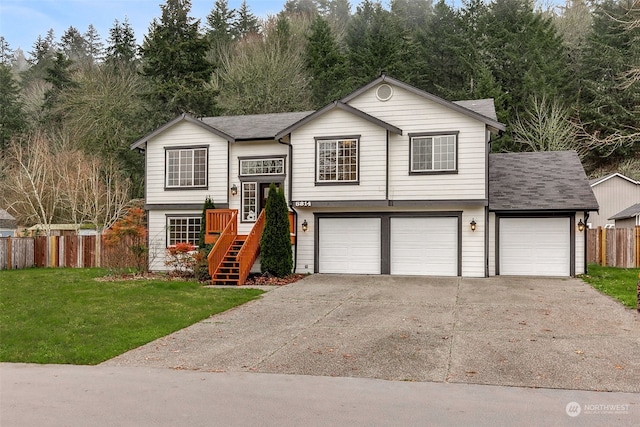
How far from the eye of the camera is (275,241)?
658 inches

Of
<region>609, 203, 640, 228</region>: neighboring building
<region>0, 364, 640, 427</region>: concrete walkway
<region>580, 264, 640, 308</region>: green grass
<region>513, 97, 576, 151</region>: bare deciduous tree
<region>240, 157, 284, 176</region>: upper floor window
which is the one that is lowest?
<region>0, 364, 640, 427</region>: concrete walkway

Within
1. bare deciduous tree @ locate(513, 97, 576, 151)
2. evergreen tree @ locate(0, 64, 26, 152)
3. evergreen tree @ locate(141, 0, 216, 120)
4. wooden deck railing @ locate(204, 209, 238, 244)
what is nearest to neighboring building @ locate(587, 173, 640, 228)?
bare deciduous tree @ locate(513, 97, 576, 151)

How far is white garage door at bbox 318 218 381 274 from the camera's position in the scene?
700 inches

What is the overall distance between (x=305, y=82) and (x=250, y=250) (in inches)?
803

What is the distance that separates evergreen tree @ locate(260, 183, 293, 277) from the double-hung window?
3.76 metres

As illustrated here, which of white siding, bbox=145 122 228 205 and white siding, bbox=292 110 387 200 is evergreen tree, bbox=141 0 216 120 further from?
white siding, bbox=292 110 387 200

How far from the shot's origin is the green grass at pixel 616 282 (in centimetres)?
1228

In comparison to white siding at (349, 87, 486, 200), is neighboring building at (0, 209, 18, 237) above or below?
below

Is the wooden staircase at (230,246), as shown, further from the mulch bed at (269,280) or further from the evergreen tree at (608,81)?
the evergreen tree at (608,81)

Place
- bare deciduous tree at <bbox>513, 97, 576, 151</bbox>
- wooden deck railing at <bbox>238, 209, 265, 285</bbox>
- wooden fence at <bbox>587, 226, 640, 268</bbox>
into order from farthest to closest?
1. bare deciduous tree at <bbox>513, 97, 576, 151</bbox>
2. wooden fence at <bbox>587, 226, 640, 268</bbox>
3. wooden deck railing at <bbox>238, 209, 265, 285</bbox>

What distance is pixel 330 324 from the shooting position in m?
9.69

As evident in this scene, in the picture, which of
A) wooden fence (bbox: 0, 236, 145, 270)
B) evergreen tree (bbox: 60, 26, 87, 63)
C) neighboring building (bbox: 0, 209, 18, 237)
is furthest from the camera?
evergreen tree (bbox: 60, 26, 87, 63)

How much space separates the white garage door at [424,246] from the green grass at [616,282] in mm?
4062

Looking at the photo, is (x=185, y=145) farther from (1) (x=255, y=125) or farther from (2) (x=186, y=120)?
(1) (x=255, y=125)
